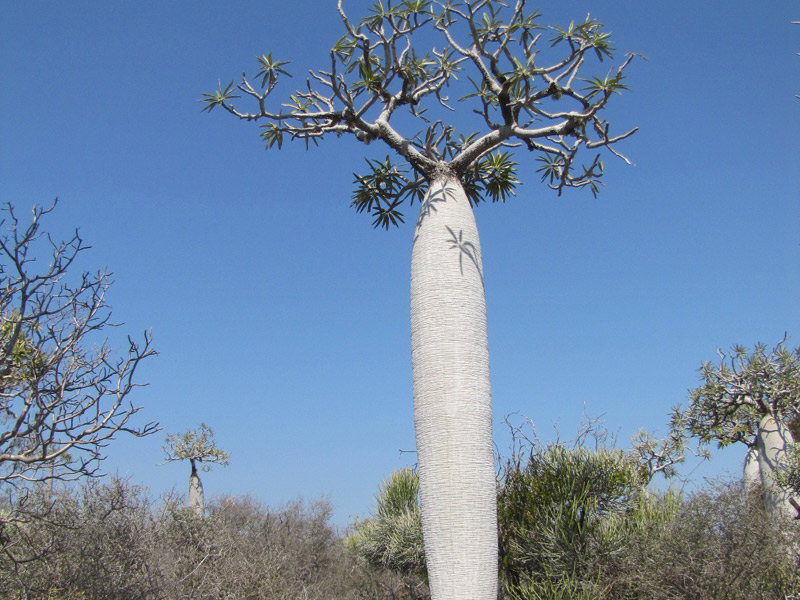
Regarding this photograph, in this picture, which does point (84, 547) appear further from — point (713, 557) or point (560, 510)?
point (713, 557)

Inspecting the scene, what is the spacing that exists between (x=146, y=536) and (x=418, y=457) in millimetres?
3378

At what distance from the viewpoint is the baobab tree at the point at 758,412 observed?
8.46 meters

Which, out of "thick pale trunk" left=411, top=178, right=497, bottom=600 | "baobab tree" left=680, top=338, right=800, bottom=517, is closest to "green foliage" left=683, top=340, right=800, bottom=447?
"baobab tree" left=680, top=338, right=800, bottom=517

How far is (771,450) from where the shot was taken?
881 centimetres

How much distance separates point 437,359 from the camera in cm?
539

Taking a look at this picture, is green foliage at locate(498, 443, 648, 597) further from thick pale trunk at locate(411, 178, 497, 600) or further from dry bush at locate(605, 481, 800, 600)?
thick pale trunk at locate(411, 178, 497, 600)

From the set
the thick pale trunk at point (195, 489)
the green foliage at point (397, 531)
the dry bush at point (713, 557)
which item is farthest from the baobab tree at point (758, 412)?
the thick pale trunk at point (195, 489)

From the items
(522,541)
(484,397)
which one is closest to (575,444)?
(522,541)

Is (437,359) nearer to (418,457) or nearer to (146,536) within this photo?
(418,457)

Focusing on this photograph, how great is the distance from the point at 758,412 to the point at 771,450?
73 cm

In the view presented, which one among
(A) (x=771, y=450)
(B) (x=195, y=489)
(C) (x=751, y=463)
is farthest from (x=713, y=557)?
(B) (x=195, y=489)

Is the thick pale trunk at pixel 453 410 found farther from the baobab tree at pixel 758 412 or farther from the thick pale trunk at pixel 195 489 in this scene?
the thick pale trunk at pixel 195 489

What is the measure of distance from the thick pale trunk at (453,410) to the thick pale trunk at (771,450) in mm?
4896

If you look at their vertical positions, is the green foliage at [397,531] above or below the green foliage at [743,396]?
below
